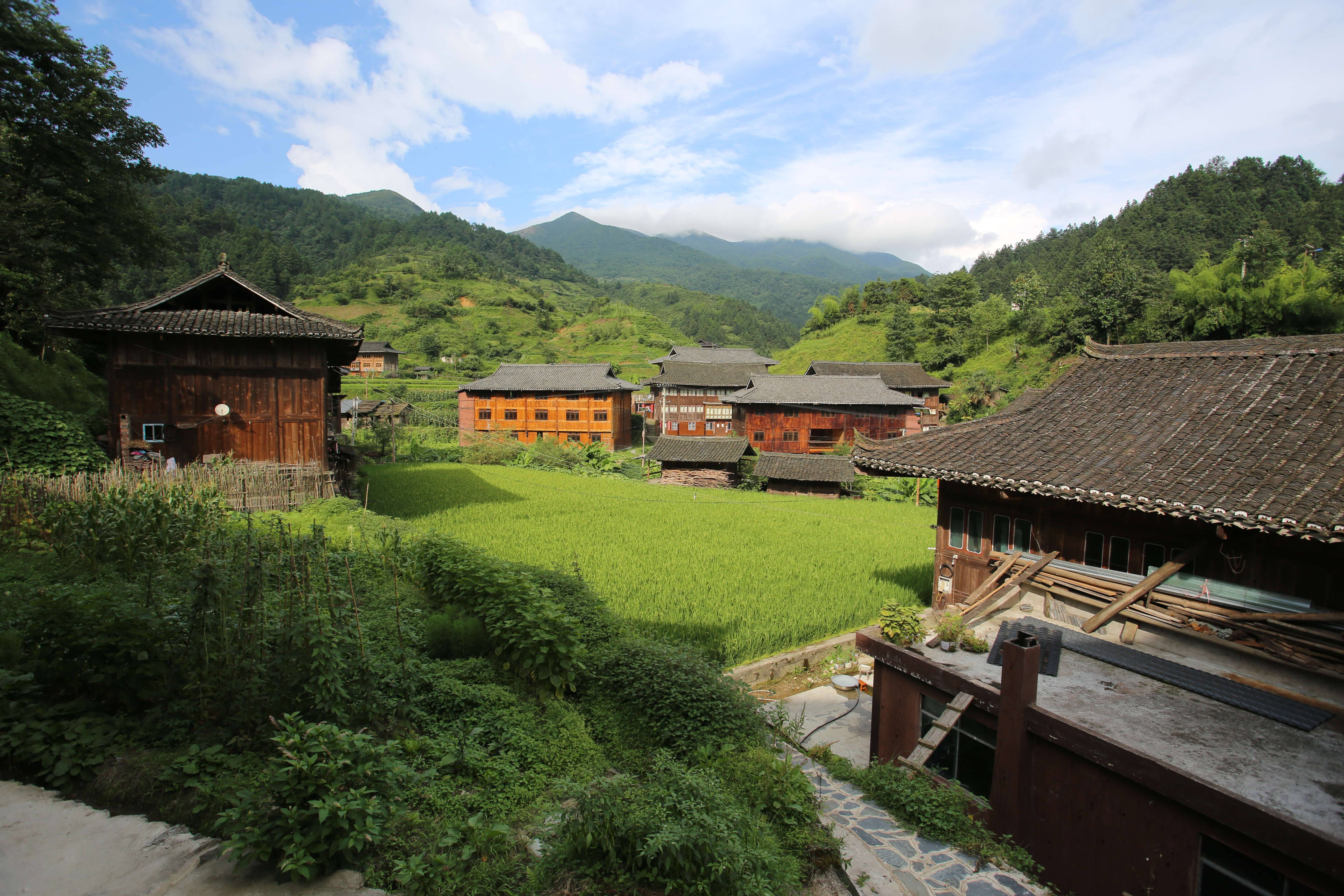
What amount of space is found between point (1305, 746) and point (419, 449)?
118ft

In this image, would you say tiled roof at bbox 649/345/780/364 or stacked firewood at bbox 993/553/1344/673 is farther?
tiled roof at bbox 649/345/780/364

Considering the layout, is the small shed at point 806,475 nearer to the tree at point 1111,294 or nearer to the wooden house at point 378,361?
the tree at point 1111,294

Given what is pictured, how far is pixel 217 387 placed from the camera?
14406mm

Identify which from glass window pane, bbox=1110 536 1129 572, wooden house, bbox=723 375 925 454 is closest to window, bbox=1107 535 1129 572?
glass window pane, bbox=1110 536 1129 572

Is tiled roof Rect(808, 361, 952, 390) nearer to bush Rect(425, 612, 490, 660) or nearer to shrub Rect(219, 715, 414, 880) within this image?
bush Rect(425, 612, 490, 660)

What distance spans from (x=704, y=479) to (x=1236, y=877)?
26.9m

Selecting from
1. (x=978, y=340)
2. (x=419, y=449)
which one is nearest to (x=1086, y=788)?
(x=419, y=449)

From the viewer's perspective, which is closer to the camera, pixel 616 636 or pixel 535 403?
pixel 616 636

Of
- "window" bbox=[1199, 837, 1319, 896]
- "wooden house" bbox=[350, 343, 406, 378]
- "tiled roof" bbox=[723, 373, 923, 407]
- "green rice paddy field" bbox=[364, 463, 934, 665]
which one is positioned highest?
"wooden house" bbox=[350, 343, 406, 378]

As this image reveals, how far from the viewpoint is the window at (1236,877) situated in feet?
14.2

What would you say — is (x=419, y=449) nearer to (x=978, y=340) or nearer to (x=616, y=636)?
(x=616, y=636)

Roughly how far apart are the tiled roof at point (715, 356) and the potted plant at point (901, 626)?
128 ft

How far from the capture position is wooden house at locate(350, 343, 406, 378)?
5941 cm

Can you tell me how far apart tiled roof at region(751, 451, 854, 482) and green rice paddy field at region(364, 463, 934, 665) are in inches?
67.4
